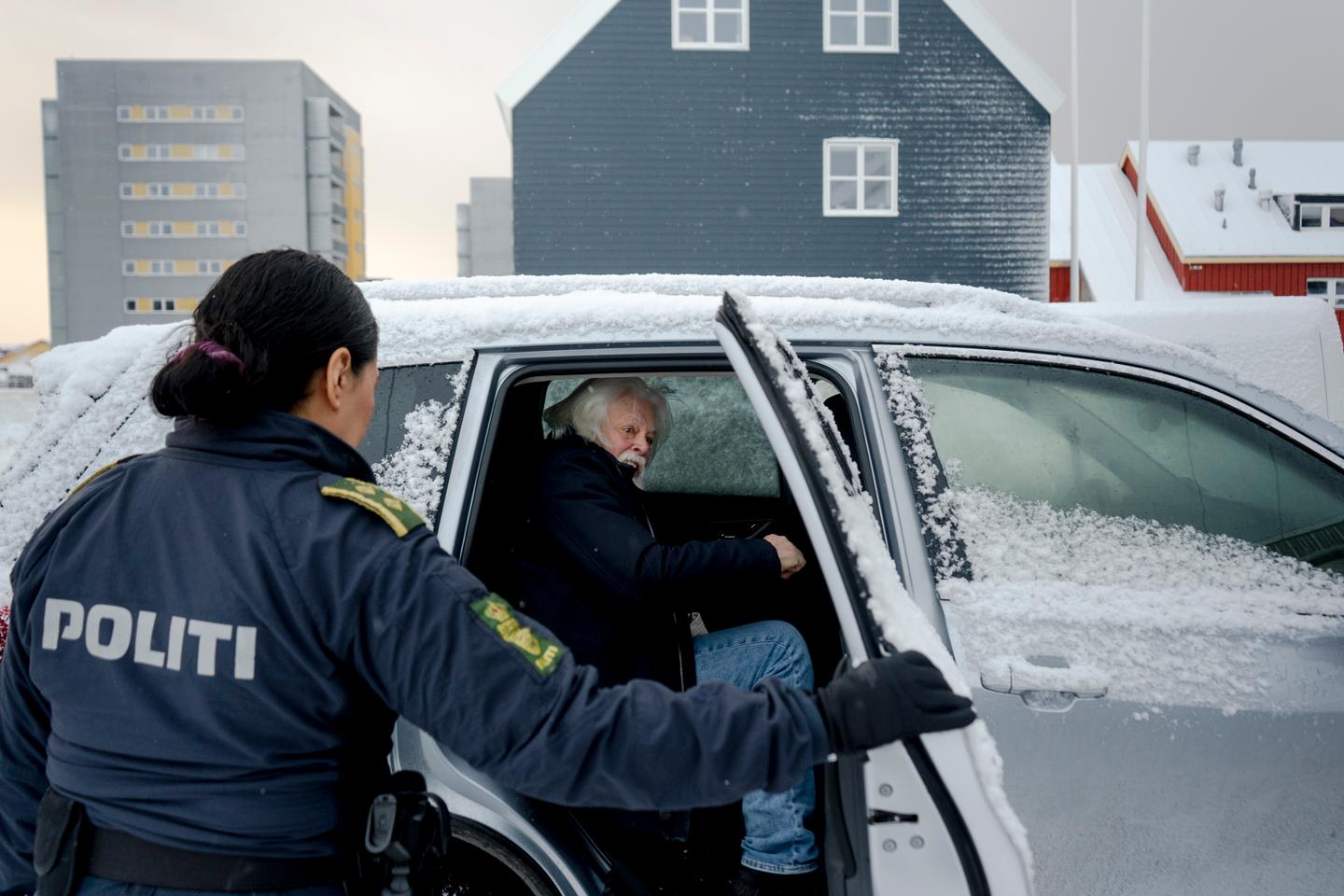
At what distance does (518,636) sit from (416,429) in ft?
2.88

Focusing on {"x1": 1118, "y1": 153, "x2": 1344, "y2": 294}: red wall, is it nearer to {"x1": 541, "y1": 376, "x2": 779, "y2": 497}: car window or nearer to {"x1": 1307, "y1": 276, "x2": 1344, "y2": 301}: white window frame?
{"x1": 1307, "y1": 276, "x2": 1344, "y2": 301}: white window frame

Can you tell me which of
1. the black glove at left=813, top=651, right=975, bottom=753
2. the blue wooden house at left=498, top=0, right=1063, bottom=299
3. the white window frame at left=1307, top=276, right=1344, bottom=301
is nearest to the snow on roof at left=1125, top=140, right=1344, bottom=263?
the white window frame at left=1307, top=276, right=1344, bottom=301

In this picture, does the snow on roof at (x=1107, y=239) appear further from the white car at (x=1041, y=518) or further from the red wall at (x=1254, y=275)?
the white car at (x=1041, y=518)

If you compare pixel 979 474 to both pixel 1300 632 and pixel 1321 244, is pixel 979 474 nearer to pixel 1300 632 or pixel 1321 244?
pixel 1300 632

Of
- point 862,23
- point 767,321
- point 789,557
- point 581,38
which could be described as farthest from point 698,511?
point 862,23

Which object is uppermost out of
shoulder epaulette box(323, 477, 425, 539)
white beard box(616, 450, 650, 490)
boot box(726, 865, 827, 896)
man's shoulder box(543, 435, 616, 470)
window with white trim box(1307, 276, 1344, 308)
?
window with white trim box(1307, 276, 1344, 308)

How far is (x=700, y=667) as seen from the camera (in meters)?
2.52

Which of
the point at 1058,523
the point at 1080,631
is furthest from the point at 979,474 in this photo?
the point at 1080,631

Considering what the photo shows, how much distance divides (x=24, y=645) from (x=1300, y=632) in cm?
219

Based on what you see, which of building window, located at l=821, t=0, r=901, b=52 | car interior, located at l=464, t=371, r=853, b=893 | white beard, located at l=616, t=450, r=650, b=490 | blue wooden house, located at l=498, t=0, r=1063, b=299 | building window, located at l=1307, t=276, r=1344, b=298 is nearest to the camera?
car interior, located at l=464, t=371, r=853, b=893

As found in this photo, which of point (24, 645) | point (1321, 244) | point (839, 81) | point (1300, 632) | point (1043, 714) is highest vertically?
point (839, 81)

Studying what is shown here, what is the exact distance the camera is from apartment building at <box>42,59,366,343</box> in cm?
3609

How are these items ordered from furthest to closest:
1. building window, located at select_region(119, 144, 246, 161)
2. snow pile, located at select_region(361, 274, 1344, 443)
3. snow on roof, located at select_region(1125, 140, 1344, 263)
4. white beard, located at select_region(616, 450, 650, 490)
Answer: building window, located at select_region(119, 144, 246, 161)
snow on roof, located at select_region(1125, 140, 1344, 263)
white beard, located at select_region(616, 450, 650, 490)
snow pile, located at select_region(361, 274, 1344, 443)

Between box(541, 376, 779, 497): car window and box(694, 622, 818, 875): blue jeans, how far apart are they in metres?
1.27
